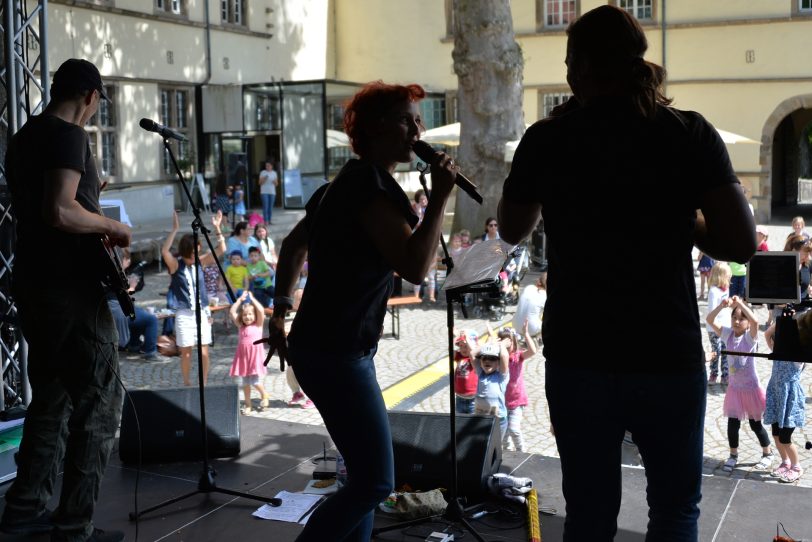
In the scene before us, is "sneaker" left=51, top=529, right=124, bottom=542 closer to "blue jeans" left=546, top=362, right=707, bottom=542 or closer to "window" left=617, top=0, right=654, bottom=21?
"blue jeans" left=546, top=362, right=707, bottom=542

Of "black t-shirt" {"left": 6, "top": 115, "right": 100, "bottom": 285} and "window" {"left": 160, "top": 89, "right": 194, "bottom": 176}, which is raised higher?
"window" {"left": 160, "top": 89, "right": 194, "bottom": 176}

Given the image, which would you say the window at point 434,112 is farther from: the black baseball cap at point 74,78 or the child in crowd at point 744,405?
the black baseball cap at point 74,78

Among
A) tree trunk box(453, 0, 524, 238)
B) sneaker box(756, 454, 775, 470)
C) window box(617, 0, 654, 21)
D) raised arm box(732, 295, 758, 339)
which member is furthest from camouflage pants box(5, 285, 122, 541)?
window box(617, 0, 654, 21)

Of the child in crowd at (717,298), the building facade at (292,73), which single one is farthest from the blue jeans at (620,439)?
the building facade at (292,73)

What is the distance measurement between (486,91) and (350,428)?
14141mm

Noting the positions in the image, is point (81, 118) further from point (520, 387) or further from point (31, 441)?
point (520, 387)

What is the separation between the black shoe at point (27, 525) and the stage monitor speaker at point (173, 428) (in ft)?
3.41

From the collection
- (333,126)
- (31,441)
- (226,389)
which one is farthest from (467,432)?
(333,126)

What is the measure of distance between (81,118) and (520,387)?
4200 millimetres

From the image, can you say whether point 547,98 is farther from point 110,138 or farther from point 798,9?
point 110,138

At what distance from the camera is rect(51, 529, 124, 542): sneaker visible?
359 cm

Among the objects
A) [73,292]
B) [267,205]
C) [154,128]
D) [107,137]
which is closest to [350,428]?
[73,292]

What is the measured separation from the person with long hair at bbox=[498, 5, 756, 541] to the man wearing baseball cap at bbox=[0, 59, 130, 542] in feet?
6.41

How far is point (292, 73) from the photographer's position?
27500 millimetres
